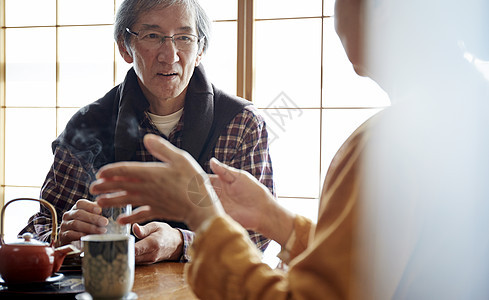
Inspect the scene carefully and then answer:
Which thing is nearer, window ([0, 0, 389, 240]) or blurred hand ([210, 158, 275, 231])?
blurred hand ([210, 158, 275, 231])

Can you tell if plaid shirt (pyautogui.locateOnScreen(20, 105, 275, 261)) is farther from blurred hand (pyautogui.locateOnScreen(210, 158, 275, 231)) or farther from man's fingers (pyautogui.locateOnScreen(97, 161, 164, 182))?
man's fingers (pyautogui.locateOnScreen(97, 161, 164, 182))

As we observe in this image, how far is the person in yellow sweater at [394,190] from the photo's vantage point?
30.4 inches

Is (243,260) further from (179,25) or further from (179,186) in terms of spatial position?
(179,25)

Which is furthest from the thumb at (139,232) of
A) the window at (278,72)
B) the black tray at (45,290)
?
the window at (278,72)

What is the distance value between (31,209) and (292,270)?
3.20 metres

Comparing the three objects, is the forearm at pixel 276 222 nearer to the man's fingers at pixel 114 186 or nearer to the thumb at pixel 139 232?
the man's fingers at pixel 114 186

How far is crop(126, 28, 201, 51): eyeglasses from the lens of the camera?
197 centimetres

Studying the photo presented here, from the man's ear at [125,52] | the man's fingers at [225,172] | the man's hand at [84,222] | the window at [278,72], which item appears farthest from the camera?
the window at [278,72]

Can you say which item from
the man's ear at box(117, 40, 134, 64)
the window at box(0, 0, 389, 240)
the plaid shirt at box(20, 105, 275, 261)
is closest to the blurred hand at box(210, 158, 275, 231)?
the plaid shirt at box(20, 105, 275, 261)

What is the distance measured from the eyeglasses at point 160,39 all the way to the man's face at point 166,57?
0.04 ft

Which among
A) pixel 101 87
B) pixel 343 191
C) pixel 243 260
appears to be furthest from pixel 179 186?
pixel 101 87

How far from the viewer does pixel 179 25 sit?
197cm

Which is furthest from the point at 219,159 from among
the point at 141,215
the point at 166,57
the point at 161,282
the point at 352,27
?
the point at 352,27

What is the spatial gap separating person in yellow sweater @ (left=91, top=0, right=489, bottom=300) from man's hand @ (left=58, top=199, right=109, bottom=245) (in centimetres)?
62
